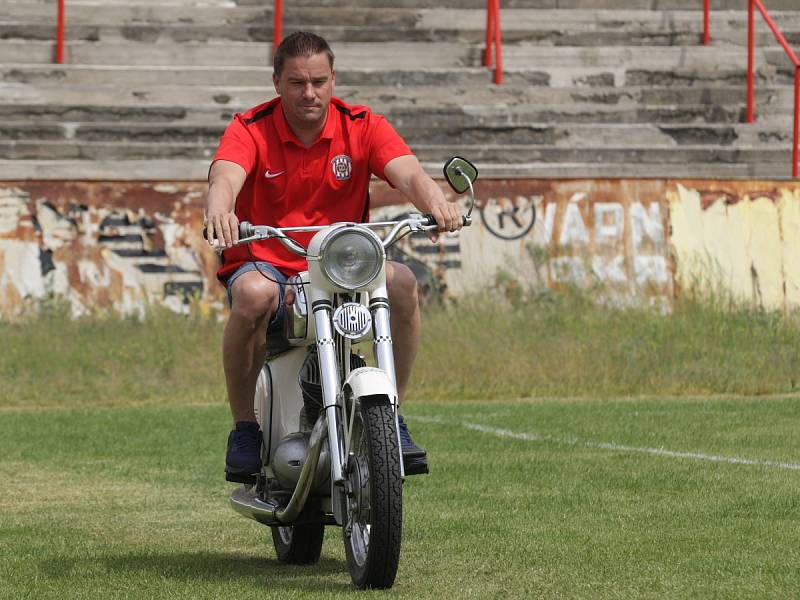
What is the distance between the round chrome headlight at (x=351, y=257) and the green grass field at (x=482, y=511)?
1.01 metres

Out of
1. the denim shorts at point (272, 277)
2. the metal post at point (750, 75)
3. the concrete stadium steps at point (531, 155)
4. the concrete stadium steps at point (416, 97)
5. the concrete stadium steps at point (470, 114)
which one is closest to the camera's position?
the denim shorts at point (272, 277)

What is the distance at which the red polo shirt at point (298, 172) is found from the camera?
622cm

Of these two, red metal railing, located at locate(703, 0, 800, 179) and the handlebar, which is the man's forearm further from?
red metal railing, located at locate(703, 0, 800, 179)

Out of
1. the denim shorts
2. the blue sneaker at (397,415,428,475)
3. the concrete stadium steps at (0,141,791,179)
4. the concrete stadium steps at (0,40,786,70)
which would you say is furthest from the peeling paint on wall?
the blue sneaker at (397,415,428,475)

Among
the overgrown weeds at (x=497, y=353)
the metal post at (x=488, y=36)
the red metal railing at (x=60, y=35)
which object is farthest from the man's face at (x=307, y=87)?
the metal post at (x=488, y=36)

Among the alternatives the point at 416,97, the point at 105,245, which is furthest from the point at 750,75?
the point at 105,245

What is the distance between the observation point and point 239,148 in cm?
618

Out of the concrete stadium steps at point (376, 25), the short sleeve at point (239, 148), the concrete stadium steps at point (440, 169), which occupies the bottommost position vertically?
the short sleeve at point (239, 148)

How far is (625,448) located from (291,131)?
13.7 feet

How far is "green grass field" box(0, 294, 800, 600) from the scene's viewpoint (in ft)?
19.1

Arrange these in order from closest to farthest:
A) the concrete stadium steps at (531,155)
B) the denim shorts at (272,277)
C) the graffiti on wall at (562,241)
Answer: the denim shorts at (272,277)
the graffiti on wall at (562,241)
the concrete stadium steps at (531,155)

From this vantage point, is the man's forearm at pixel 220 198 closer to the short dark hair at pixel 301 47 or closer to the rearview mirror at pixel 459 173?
the short dark hair at pixel 301 47

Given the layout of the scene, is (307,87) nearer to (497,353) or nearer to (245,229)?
(245,229)

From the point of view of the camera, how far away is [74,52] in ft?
65.3
